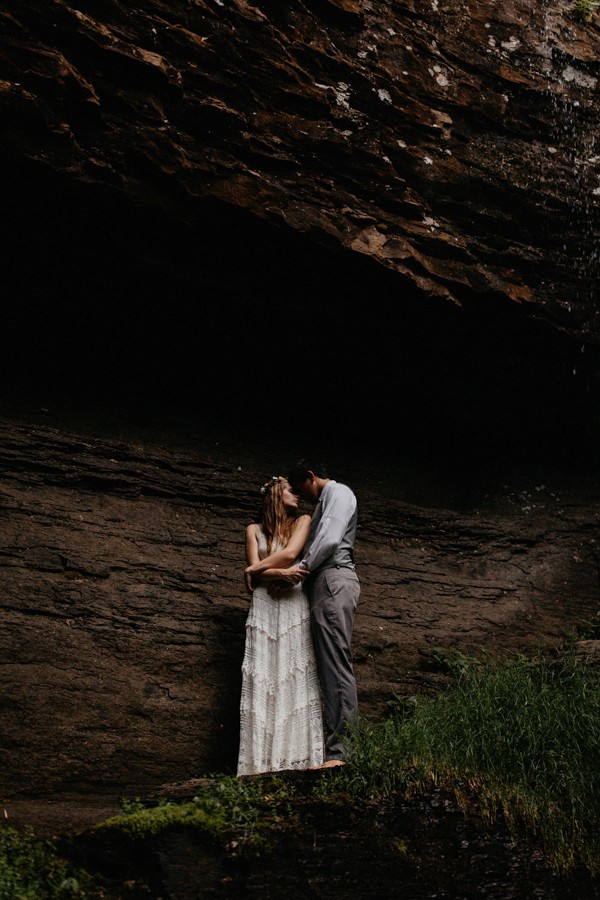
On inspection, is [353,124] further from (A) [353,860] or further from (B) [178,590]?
(A) [353,860]

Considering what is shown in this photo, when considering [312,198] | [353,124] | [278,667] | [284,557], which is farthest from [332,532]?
[353,124]

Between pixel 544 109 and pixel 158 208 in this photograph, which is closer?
pixel 158 208

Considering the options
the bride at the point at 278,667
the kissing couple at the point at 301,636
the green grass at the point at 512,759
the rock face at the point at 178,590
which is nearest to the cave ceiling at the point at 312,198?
the rock face at the point at 178,590

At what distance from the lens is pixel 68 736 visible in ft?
21.0

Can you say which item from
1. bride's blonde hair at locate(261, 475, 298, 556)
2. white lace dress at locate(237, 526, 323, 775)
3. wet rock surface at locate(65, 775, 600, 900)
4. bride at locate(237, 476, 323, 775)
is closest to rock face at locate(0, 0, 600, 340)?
bride's blonde hair at locate(261, 475, 298, 556)

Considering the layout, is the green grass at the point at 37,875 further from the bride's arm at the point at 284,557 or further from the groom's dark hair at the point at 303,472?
the groom's dark hair at the point at 303,472

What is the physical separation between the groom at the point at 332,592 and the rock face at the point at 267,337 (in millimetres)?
1411

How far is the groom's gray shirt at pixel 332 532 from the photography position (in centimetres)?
644

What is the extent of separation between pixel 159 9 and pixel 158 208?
1933 millimetres

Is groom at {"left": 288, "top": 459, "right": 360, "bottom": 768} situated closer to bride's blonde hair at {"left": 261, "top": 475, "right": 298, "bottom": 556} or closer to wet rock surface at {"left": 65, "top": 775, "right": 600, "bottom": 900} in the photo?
bride's blonde hair at {"left": 261, "top": 475, "right": 298, "bottom": 556}

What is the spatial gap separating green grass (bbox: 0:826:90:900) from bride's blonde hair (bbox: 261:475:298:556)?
305 centimetres

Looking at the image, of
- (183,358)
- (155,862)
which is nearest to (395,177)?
(183,358)

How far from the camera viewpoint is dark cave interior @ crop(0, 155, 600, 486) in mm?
8188

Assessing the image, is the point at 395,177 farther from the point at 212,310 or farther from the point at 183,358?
the point at 183,358
